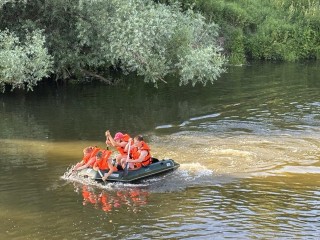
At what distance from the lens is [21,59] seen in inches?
768

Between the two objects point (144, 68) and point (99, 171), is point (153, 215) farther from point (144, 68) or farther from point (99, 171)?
point (144, 68)

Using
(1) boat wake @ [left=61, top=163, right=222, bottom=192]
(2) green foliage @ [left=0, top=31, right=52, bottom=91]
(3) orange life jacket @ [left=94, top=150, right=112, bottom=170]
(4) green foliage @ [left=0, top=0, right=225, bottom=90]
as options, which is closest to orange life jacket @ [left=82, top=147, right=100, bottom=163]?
(3) orange life jacket @ [left=94, top=150, right=112, bottom=170]

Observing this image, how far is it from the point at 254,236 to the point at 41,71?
41.7 ft

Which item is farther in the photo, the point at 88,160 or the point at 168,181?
the point at 88,160

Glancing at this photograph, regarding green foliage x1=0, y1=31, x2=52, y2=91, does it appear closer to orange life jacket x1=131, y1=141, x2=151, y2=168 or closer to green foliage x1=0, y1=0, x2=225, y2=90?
Answer: green foliage x1=0, y1=0, x2=225, y2=90

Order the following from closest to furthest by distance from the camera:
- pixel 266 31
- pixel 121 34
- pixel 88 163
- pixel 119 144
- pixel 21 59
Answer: pixel 88 163 < pixel 119 144 < pixel 21 59 < pixel 121 34 < pixel 266 31

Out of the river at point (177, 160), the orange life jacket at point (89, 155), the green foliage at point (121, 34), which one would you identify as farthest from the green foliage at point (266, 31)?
the orange life jacket at point (89, 155)

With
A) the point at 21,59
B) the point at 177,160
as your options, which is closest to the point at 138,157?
the point at 177,160

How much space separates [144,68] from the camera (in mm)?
22406

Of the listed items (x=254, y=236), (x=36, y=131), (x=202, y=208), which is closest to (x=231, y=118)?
(x=36, y=131)

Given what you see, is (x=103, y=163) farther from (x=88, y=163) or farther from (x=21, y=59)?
(x=21, y=59)

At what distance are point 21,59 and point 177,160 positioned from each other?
26.1ft

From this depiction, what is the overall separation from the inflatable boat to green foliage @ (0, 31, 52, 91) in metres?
7.37

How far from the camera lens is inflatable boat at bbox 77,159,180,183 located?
43.8 feet
